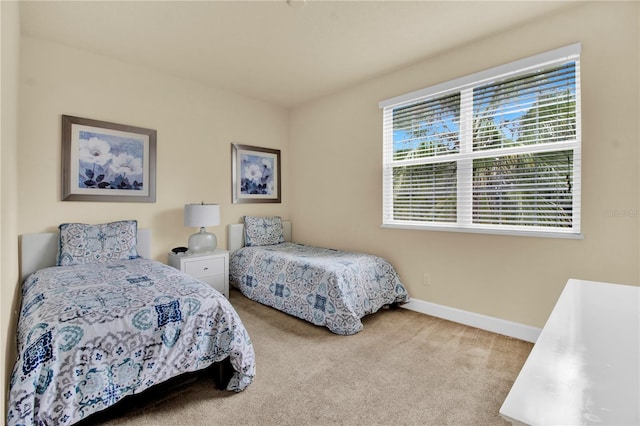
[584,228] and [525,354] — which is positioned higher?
[584,228]

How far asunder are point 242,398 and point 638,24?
11.7ft

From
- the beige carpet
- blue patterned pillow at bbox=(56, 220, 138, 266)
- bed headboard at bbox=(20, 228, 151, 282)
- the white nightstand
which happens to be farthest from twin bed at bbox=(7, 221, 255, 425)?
the white nightstand

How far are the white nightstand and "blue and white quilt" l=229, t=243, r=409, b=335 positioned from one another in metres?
0.25

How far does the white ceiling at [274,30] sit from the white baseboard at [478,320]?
8.21 feet

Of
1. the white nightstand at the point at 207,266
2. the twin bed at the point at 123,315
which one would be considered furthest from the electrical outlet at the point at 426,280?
the white nightstand at the point at 207,266

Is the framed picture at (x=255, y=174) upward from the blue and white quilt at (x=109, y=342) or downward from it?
upward

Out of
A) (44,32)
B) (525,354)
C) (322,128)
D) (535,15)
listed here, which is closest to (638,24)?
(535,15)

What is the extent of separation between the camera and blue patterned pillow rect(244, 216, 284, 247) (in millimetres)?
4082

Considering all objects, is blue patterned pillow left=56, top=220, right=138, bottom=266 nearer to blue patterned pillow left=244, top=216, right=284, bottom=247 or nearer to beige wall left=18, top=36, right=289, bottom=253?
beige wall left=18, top=36, right=289, bottom=253

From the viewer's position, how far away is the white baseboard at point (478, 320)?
254cm

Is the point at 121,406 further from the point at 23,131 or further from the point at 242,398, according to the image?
the point at 23,131

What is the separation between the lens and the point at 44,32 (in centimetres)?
266

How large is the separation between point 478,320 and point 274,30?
10.3ft

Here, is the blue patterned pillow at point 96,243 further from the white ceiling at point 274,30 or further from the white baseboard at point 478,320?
the white baseboard at point 478,320
